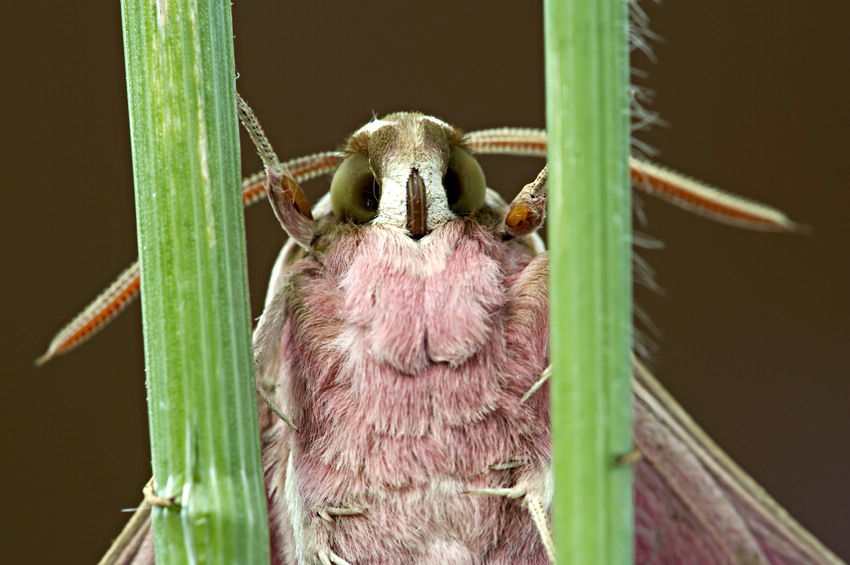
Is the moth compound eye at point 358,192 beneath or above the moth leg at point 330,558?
above

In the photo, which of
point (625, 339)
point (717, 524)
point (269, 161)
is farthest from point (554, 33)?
point (717, 524)

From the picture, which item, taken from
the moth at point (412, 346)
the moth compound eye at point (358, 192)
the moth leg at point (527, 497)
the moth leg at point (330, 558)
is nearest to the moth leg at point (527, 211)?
the moth at point (412, 346)

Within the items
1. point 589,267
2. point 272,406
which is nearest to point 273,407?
point 272,406

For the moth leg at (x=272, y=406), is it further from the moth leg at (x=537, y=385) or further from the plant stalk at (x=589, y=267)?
the plant stalk at (x=589, y=267)

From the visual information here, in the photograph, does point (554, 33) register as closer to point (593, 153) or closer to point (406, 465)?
point (593, 153)

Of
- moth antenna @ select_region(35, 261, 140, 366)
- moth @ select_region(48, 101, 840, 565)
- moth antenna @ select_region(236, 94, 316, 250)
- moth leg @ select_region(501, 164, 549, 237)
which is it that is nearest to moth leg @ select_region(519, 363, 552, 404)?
moth @ select_region(48, 101, 840, 565)

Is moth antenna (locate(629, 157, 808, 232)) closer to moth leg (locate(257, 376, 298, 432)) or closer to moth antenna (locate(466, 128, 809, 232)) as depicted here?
moth antenna (locate(466, 128, 809, 232))
